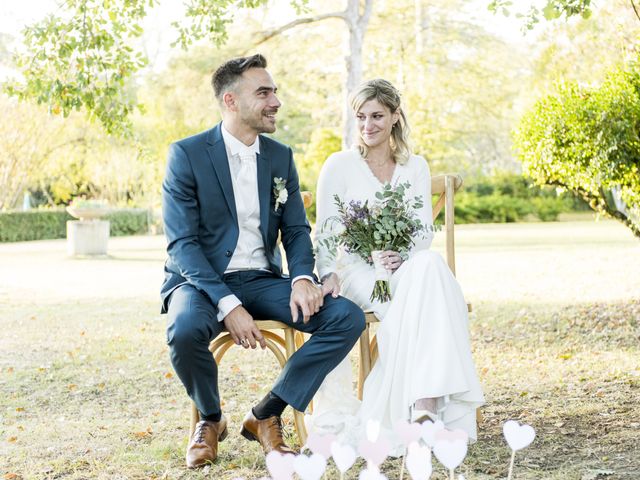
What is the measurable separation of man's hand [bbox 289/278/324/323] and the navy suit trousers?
0.18 feet

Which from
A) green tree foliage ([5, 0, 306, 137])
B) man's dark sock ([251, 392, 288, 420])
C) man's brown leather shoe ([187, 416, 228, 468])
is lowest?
man's brown leather shoe ([187, 416, 228, 468])

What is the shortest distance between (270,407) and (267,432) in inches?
4.2

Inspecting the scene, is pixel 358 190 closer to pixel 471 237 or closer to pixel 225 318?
pixel 225 318

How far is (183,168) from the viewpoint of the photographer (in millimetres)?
3822

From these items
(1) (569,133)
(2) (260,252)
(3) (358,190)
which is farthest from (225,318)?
(1) (569,133)

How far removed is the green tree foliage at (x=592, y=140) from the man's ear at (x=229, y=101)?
5.00 m

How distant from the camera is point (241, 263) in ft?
12.8

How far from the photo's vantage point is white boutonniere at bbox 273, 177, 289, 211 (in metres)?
3.94

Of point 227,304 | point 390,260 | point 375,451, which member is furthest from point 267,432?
point 375,451

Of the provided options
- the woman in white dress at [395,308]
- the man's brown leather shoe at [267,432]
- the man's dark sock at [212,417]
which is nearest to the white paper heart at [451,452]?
the woman in white dress at [395,308]

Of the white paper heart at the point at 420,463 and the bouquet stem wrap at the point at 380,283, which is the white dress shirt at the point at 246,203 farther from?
the white paper heart at the point at 420,463

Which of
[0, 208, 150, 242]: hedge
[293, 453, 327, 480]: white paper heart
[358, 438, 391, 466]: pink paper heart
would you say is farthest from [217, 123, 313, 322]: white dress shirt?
[0, 208, 150, 242]: hedge

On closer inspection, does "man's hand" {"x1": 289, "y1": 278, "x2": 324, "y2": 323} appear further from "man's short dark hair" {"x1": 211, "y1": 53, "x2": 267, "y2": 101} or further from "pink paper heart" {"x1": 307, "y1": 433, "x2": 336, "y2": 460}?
"pink paper heart" {"x1": 307, "y1": 433, "x2": 336, "y2": 460}

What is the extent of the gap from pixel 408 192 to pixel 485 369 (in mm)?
2058
